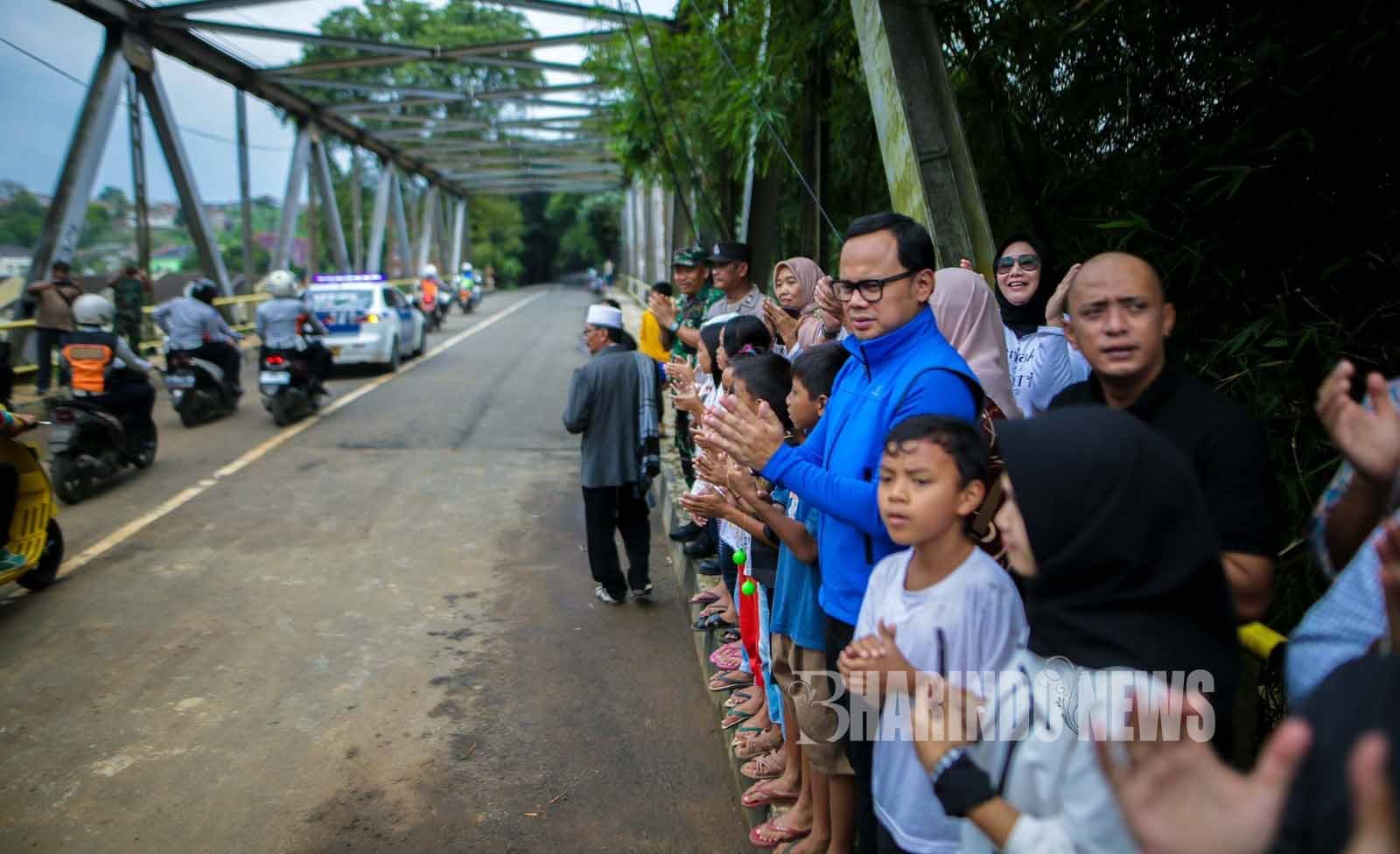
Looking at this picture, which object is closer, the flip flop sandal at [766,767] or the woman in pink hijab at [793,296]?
the flip flop sandal at [766,767]

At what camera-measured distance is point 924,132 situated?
449 centimetres

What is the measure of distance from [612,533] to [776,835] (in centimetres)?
278

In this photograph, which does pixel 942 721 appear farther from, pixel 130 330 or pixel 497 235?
pixel 497 235

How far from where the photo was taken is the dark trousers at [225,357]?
35.1 feet

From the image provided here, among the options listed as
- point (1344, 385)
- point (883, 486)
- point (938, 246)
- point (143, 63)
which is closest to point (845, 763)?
point (883, 486)

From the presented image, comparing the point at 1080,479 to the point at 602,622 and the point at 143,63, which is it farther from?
the point at 143,63

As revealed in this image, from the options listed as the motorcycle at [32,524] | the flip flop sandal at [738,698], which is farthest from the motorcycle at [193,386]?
the flip flop sandal at [738,698]

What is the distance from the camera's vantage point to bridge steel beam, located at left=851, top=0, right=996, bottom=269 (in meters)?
4.43

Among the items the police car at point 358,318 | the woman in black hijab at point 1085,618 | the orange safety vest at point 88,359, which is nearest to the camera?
the woman in black hijab at point 1085,618

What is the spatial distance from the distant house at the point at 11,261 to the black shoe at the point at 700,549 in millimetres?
12283

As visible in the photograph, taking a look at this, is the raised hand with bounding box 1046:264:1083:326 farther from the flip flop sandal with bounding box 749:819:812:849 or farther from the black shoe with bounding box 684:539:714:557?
the black shoe with bounding box 684:539:714:557

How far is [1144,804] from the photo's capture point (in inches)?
43.5

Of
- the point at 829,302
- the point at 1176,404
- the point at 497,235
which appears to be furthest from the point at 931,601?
the point at 497,235

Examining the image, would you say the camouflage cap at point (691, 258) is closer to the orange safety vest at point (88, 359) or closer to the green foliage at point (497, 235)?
the orange safety vest at point (88, 359)
